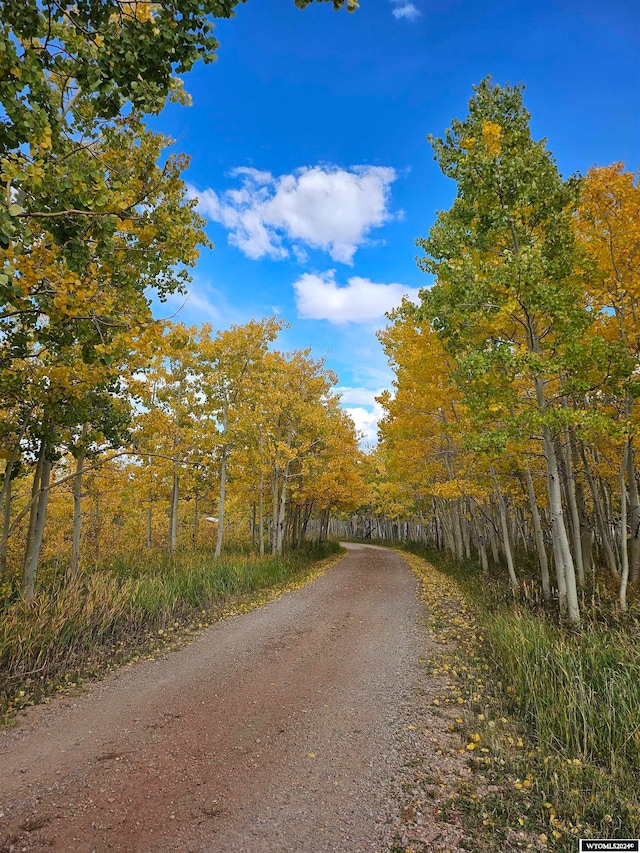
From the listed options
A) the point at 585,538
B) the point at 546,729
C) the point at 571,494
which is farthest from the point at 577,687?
the point at 585,538

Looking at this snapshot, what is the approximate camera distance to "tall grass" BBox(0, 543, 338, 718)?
202 inches

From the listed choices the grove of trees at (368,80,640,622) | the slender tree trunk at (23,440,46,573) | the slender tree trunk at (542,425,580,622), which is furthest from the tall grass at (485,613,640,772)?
the slender tree trunk at (23,440,46,573)

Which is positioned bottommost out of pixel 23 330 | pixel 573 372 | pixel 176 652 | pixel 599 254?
pixel 176 652

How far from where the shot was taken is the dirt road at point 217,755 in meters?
2.86

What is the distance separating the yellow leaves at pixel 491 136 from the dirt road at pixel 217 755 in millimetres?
8786

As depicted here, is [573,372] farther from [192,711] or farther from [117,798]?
[117,798]

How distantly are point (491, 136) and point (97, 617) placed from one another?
10.7 meters

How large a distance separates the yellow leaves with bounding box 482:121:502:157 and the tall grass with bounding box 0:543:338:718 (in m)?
10.2

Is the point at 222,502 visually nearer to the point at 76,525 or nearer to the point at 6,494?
the point at 76,525

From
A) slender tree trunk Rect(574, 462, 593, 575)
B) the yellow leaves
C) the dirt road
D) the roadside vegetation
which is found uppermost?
the yellow leaves

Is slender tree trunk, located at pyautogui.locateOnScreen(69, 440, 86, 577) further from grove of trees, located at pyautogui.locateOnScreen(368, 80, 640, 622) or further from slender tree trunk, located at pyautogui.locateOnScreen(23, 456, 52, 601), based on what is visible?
grove of trees, located at pyautogui.locateOnScreen(368, 80, 640, 622)

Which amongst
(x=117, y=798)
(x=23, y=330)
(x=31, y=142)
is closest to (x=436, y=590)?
(x=117, y=798)

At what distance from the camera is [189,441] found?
12.9m

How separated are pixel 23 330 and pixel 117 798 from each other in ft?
15.5
